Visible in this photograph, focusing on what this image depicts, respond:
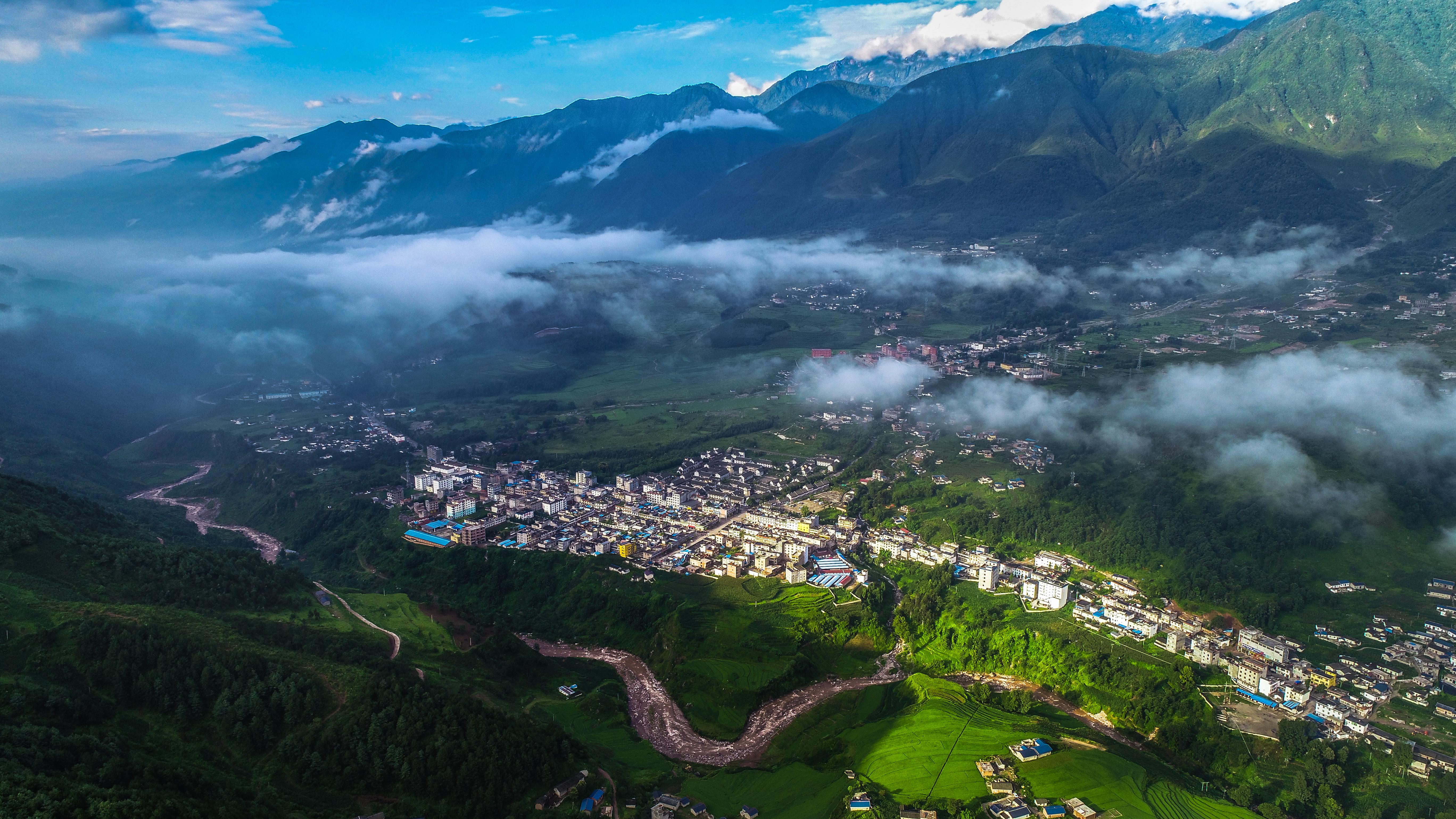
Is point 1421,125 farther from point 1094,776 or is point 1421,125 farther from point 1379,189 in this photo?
point 1094,776

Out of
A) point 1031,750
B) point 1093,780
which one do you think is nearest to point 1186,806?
point 1093,780

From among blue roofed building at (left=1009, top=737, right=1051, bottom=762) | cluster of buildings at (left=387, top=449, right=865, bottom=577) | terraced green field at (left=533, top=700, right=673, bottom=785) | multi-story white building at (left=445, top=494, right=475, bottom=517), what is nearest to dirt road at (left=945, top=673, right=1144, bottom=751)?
blue roofed building at (left=1009, top=737, right=1051, bottom=762)

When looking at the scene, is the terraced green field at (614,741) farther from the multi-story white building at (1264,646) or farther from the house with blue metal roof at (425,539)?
the multi-story white building at (1264,646)

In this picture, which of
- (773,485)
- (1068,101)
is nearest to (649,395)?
(773,485)

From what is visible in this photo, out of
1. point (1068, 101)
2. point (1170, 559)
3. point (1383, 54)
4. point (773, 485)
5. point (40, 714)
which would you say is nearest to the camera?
point (40, 714)

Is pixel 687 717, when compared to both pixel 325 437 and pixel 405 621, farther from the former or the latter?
pixel 325 437

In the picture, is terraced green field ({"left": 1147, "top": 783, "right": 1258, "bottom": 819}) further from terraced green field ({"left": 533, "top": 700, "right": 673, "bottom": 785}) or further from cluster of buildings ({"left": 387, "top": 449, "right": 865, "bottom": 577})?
cluster of buildings ({"left": 387, "top": 449, "right": 865, "bottom": 577})
